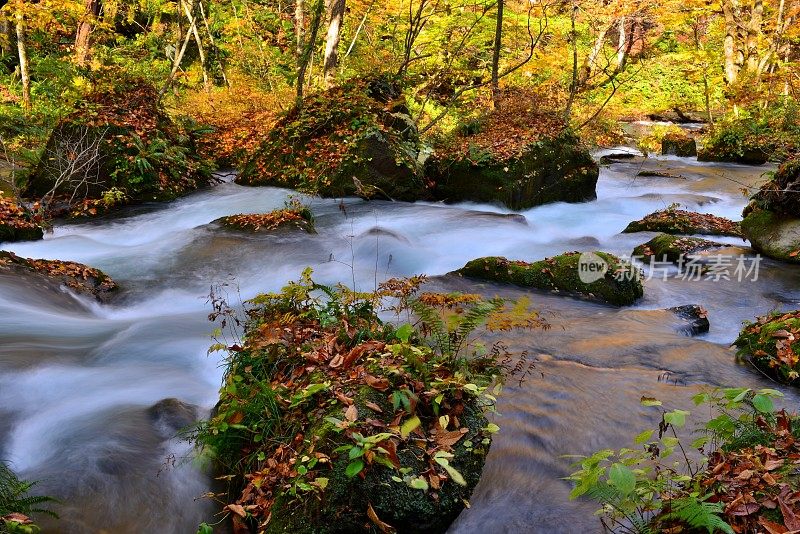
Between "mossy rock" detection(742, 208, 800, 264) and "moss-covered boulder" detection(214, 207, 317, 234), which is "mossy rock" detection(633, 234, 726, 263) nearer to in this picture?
"mossy rock" detection(742, 208, 800, 264)

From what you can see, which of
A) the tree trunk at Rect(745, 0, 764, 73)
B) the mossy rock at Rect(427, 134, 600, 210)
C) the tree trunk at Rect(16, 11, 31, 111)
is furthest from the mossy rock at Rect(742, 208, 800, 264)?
the tree trunk at Rect(16, 11, 31, 111)

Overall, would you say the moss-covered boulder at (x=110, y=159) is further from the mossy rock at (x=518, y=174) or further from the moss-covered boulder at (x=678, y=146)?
the moss-covered boulder at (x=678, y=146)

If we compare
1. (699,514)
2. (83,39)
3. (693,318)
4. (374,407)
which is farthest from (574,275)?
(83,39)

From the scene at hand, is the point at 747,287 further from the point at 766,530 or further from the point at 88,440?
the point at 88,440

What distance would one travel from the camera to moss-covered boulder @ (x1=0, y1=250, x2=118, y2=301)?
290 inches

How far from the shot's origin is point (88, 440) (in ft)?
13.3

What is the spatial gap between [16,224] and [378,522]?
922 centimetres

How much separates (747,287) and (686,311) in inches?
74.3

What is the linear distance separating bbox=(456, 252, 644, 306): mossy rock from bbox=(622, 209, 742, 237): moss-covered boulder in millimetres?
3892

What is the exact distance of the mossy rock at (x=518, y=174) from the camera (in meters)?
12.8

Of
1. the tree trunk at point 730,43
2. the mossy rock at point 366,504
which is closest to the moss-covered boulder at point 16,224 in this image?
the mossy rock at point 366,504

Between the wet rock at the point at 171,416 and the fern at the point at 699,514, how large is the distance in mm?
3276

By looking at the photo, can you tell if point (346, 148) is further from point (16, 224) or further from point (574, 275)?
point (574, 275)

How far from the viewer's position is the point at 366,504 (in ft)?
10.2
